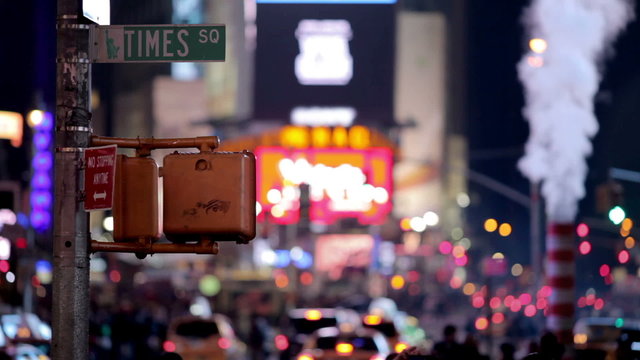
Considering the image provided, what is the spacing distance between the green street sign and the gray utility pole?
11cm

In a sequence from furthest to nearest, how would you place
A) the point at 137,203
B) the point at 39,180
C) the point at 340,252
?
the point at 340,252 → the point at 39,180 → the point at 137,203

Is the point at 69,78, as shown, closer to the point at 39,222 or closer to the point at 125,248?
the point at 125,248

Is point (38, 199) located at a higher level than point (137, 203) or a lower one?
lower

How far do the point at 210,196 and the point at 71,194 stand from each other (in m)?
0.89

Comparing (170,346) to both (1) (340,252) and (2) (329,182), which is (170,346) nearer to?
(2) (329,182)

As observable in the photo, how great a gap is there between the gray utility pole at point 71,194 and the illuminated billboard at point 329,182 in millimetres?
58935

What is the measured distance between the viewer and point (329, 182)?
68.1 metres

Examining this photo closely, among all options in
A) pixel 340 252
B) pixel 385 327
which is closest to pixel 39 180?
pixel 385 327

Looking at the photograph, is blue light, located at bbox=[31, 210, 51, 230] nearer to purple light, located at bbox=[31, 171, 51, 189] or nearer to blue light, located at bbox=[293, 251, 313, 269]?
purple light, located at bbox=[31, 171, 51, 189]

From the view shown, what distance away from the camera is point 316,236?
88312 mm

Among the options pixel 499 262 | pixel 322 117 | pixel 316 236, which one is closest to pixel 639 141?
pixel 499 262

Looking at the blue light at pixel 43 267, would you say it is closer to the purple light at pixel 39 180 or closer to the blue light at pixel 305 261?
the purple light at pixel 39 180

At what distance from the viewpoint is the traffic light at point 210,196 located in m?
7.41

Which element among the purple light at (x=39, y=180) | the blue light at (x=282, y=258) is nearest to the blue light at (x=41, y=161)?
the purple light at (x=39, y=180)
